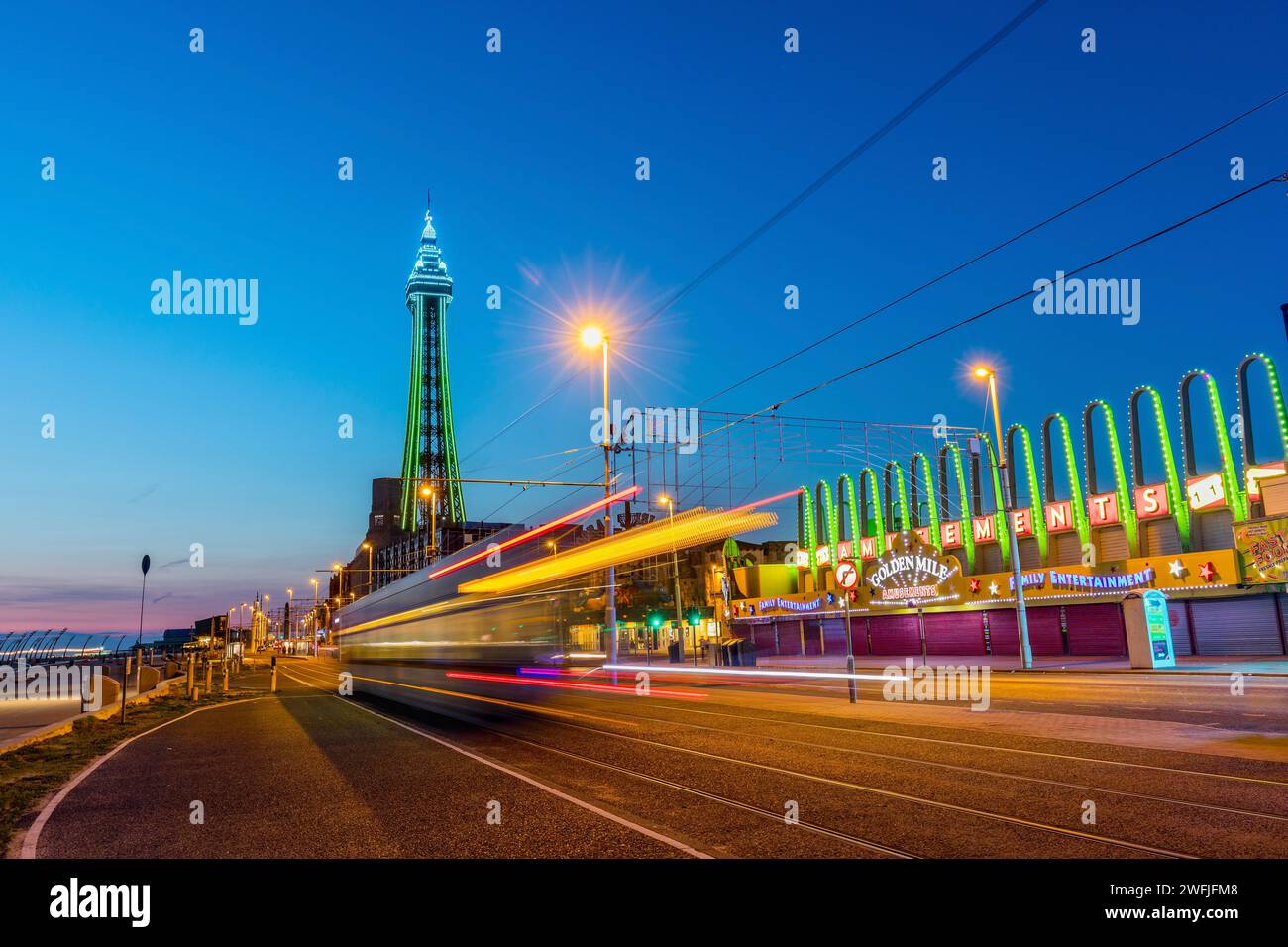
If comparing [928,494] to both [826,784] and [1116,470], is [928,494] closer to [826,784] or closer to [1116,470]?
[1116,470]

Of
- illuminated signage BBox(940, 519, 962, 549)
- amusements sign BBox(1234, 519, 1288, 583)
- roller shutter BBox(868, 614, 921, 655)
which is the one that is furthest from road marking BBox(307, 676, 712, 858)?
roller shutter BBox(868, 614, 921, 655)

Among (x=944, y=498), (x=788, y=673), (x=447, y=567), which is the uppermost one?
(x=944, y=498)

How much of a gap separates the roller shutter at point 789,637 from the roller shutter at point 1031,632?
14.4m

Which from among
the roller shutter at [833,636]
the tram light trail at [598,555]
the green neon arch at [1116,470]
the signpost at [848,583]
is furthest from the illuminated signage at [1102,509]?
the signpost at [848,583]

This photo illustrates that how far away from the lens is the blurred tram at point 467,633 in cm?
2495

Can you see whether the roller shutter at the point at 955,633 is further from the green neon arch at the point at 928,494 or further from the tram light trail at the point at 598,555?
the tram light trail at the point at 598,555

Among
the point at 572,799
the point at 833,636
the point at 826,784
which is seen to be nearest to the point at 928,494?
the point at 833,636

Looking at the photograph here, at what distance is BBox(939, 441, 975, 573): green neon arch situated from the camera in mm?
42281
